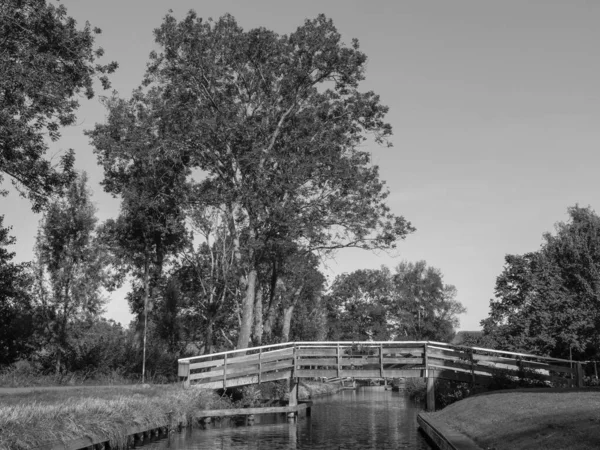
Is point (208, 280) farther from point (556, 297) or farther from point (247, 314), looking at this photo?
point (556, 297)

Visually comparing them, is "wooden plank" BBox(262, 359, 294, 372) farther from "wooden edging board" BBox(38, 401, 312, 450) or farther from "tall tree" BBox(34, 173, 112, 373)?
"tall tree" BBox(34, 173, 112, 373)

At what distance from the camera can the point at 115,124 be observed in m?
39.5

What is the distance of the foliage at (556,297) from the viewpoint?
135 feet

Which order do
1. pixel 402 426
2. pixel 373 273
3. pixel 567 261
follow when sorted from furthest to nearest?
pixel 373 273 → pixel 567 261 → pixel 402 426

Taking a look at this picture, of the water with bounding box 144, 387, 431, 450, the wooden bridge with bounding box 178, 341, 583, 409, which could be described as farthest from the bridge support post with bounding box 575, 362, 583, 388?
the water with bounding box 144, 387, 431, 450

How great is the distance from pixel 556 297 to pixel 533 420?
33195 mm

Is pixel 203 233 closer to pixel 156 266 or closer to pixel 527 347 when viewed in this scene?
pixel 156 266

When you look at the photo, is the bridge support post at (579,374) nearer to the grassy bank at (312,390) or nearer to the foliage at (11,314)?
the grassy bank at (312,390)

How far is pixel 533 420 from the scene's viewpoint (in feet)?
46.6

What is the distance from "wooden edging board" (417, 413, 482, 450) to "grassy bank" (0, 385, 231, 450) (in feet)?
29.7

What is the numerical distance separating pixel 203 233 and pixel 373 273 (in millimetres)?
77589

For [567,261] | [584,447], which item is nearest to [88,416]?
[584,447]

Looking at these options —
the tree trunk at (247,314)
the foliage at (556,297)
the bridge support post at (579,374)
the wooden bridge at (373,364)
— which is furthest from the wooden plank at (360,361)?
the foliage at (556,297)

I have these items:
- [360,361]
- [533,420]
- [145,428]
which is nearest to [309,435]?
[145,428]
